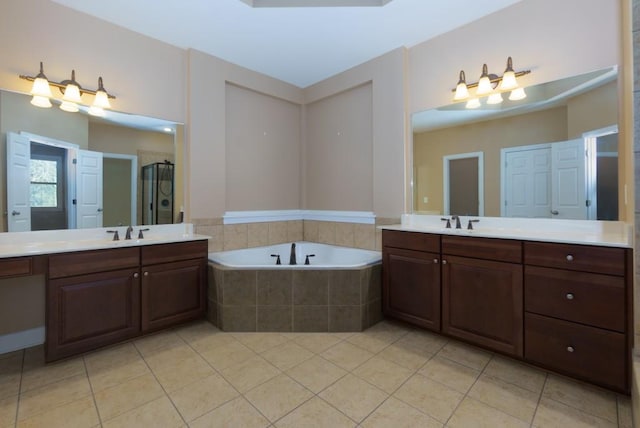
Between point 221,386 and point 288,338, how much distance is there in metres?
0.70

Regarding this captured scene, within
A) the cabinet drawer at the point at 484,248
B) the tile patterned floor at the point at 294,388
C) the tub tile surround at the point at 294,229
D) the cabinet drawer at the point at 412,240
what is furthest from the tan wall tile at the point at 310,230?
the cabinet drawer at the point at 484,248

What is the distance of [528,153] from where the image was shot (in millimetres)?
2336

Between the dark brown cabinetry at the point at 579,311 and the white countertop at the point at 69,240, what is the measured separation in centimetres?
258

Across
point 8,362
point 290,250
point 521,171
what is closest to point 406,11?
point 521,171

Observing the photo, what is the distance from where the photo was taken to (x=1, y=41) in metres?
2.11

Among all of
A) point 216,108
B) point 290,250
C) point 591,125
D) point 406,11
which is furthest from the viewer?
point 290,250

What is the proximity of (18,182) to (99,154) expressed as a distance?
0.57 metres

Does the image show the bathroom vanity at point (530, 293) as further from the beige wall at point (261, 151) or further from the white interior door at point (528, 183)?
the beige wall at point (261, 151)

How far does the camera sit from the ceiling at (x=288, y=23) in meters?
2.37

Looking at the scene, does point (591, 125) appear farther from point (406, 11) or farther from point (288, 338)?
point (288, 338)

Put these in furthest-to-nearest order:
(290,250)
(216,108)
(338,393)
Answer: (290,250)
(216,108)
(338,393)

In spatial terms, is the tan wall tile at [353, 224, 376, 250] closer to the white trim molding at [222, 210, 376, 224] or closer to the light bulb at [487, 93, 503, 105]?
the white trim molding at [222, 210, 376, 224]

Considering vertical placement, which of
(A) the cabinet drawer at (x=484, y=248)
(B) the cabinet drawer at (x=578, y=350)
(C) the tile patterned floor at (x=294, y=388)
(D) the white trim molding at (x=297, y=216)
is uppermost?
(D) the white trim molding at (x=297, y=216)

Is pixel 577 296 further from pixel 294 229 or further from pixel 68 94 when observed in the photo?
pixel 68 94
